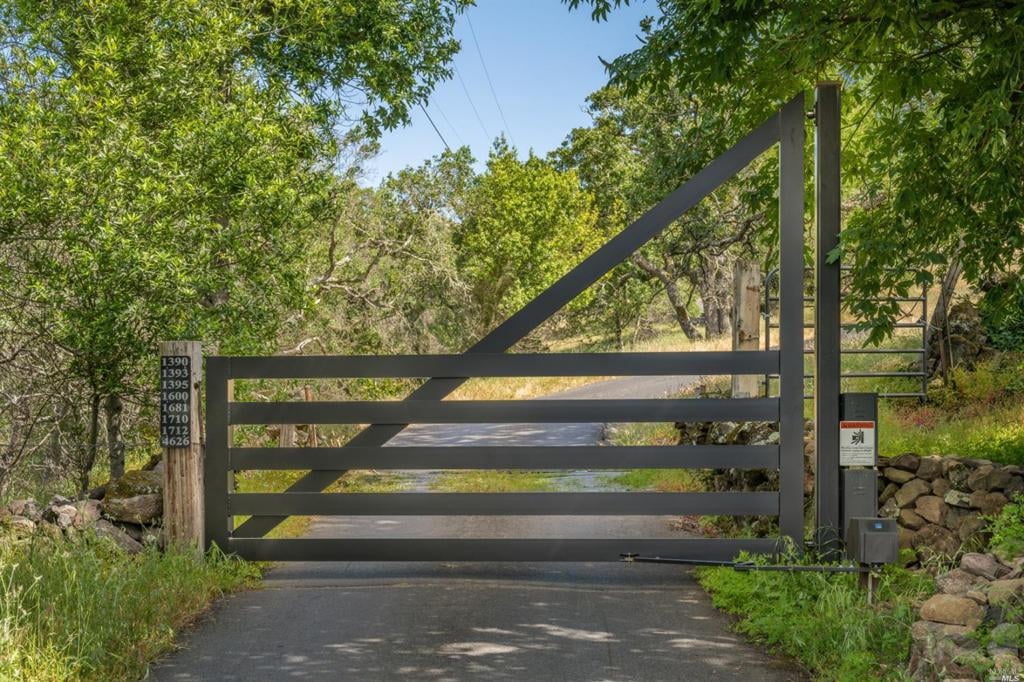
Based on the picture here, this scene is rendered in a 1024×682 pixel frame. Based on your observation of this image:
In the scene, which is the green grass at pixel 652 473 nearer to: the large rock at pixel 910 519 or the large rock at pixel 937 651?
the large rock at pixel 910 519

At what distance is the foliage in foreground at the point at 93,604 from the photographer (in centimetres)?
511

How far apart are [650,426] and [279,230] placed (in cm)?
728

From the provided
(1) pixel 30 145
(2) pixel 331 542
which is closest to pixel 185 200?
(1) pixel 30 145

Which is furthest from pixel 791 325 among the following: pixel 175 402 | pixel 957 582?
pixel 175 402

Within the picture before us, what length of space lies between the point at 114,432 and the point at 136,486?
2.22 metres

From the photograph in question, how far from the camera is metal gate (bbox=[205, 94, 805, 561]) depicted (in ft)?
25.3

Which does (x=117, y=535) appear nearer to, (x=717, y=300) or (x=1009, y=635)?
(x=1009, y=635)

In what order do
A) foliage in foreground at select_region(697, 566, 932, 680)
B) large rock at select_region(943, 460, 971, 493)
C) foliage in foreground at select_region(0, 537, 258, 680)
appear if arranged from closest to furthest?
foliage in foreground at select_region(0, 537, 258, 680), foliage in foreground at select_region(697, 566, 932, 680), large rock at select_region(943, 460, 971, 493)

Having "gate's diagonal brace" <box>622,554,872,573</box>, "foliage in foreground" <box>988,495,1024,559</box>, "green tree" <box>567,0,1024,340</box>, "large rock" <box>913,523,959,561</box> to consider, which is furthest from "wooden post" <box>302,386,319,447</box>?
"foliage in foreground" <box>988,495,1024,559</box>

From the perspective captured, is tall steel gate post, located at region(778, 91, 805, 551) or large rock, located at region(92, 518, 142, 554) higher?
tall steel gate post, located at region(778, 91, 805, 551)

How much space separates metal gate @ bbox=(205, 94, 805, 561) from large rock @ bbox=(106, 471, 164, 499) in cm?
66

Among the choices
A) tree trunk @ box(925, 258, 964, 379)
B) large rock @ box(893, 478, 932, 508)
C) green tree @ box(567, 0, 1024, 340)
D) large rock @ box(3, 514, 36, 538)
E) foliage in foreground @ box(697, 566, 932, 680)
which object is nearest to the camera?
foliage in foreground @ box(697, 566, 932, 680)

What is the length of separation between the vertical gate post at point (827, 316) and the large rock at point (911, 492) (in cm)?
102

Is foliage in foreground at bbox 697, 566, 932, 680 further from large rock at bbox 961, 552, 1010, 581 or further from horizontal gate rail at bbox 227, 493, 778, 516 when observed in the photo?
horizontal gate rail at bbox 227, 493, 778, 516
